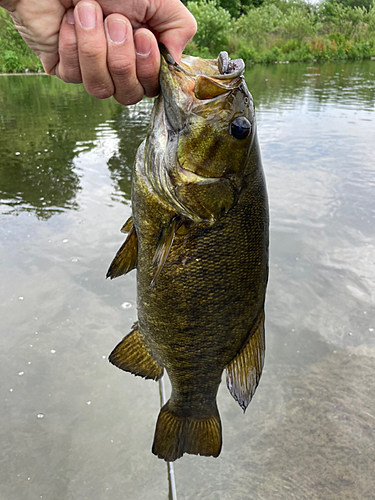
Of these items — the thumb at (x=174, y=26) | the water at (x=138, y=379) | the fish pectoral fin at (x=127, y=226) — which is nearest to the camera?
the thumb at (x=174, y=26)

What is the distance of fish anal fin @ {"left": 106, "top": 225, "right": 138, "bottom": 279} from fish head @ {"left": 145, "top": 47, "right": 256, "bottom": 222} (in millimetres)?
330

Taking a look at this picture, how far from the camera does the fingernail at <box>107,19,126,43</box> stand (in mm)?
1295

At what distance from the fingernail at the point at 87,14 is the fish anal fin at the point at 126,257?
0.77 m

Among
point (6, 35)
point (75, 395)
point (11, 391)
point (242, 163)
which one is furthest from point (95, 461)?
point (6, 35)

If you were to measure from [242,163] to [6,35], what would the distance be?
116ft

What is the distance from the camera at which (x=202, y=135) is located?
1.34 meters

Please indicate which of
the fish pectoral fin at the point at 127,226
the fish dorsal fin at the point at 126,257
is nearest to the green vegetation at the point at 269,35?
the fish pectoral fin at the point at 127,226

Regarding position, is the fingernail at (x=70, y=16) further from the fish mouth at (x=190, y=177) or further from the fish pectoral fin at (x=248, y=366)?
the fish pectoral fin at (x=248, y=366)

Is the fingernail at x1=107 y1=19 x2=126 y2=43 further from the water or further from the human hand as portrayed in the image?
the water

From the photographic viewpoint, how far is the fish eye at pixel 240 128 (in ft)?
4.36

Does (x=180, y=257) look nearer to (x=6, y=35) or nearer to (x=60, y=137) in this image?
(x=60, y=137)

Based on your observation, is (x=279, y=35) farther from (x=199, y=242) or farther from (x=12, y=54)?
(x=199, y=242)

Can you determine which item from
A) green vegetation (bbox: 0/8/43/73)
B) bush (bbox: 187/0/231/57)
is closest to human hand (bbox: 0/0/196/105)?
green vegetation (bbox: 0/8/43/73)

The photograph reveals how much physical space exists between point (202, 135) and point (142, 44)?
14.3 inches
